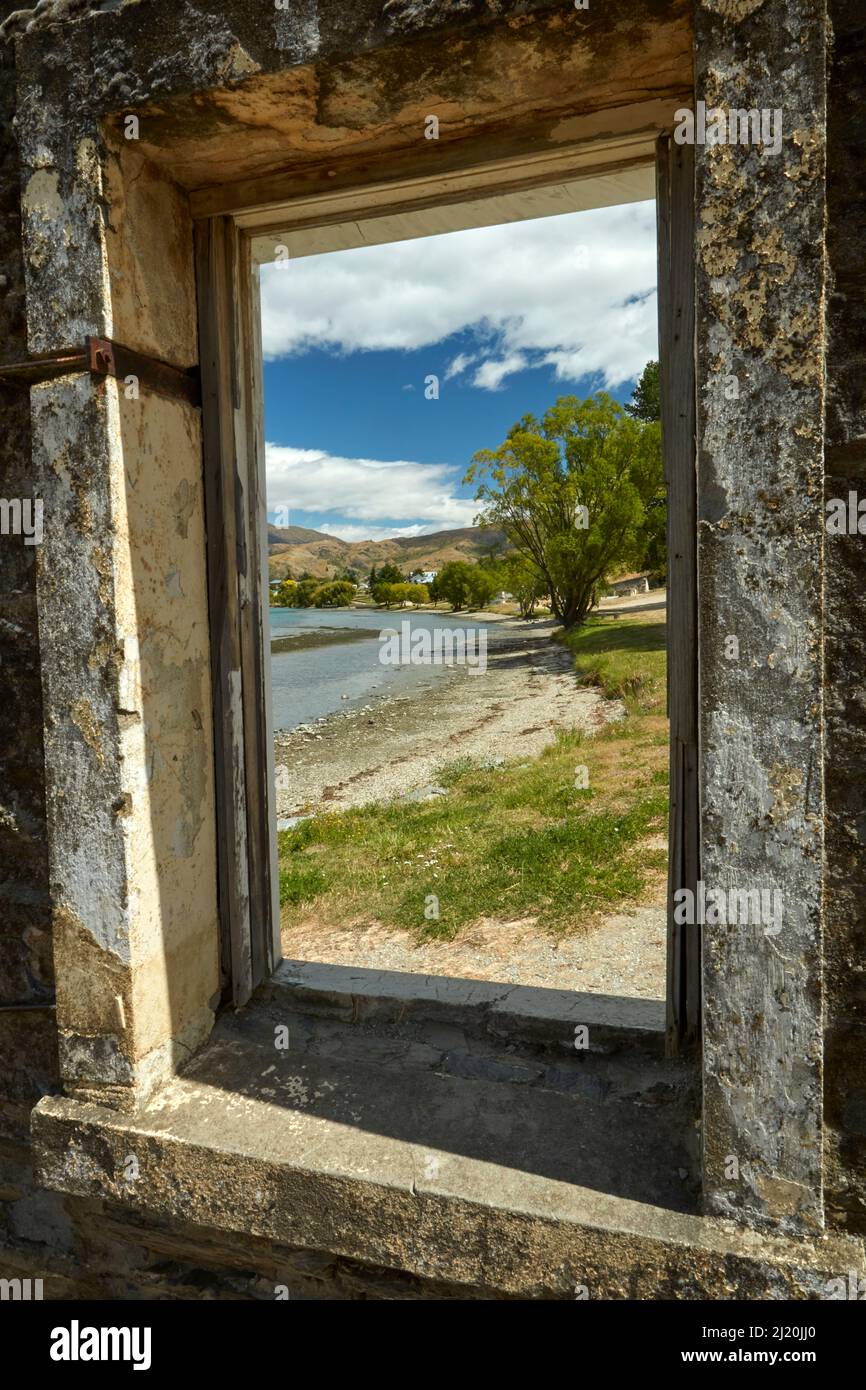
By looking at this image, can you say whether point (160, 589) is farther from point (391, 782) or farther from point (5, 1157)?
point (391, 782)

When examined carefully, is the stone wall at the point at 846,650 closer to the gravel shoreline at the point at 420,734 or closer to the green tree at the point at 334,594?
the gravel shoreline at the point at 420,734

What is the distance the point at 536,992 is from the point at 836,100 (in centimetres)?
224

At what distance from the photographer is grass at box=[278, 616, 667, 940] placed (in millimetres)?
5387

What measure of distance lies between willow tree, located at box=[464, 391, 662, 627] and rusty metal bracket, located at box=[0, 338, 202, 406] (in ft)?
78.3

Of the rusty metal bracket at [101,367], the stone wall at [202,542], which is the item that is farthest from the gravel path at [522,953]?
Answer: the rusty metal bracket at [101,367]

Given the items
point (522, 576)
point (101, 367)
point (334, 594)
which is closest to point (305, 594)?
point (334, 594)

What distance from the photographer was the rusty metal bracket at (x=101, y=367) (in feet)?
6.61

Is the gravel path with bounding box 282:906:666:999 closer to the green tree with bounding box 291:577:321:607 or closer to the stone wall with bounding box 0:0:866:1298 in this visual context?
the stone wall with bounding box 0:0:866:1298

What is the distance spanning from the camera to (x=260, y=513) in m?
2.50

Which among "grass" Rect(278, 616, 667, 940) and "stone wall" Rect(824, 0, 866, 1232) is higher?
"stone wall" Rect(824, 0, 866, 1232)

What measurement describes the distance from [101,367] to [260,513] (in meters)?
0.61

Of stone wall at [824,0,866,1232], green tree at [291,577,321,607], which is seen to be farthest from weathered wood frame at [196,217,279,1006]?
green tree at [291,577,321,607]

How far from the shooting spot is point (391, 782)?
34.0 ft

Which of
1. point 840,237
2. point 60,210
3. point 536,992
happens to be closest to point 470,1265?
point 536,992
